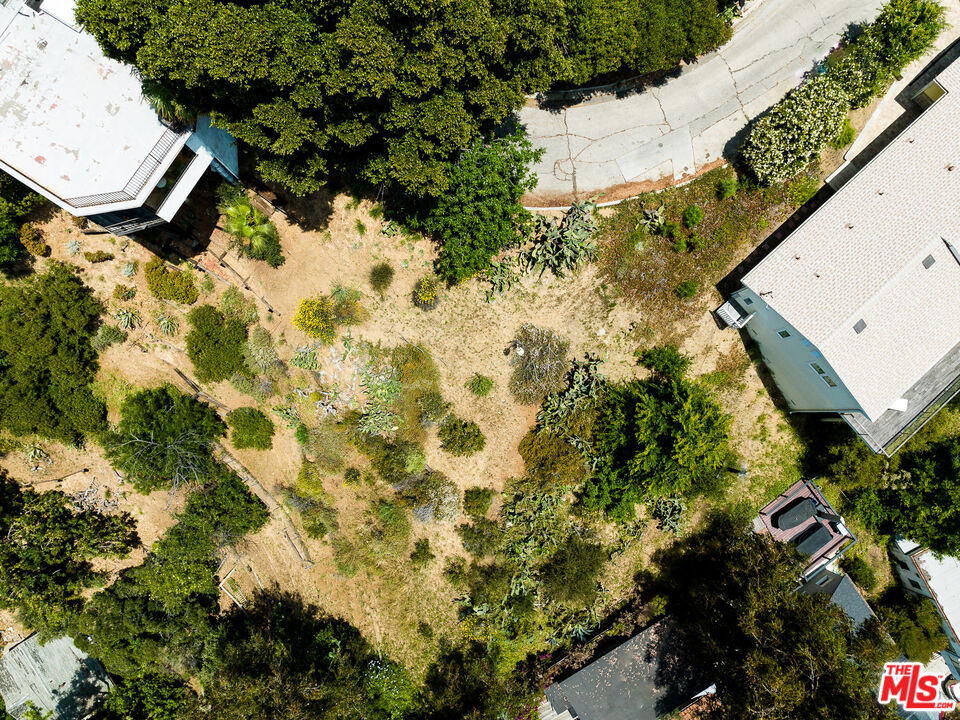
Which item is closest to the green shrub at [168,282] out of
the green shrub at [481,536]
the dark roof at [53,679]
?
the green shrub at [481,536]

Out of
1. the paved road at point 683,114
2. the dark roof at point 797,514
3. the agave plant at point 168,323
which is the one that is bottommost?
the dark roof at point 797,514

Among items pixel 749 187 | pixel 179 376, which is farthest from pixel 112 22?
pixel 749 187

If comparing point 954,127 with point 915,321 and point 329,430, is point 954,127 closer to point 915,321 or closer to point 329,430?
point 915,321

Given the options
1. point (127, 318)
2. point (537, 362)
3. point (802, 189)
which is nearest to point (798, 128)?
point (802, 189)

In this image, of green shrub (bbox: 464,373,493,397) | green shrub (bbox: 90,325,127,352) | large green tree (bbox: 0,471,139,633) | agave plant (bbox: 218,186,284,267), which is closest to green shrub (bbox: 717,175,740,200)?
green shrub (bbox: 464,373,493,397)

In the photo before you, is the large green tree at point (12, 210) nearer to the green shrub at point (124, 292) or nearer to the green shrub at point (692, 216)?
the green shrub at point (124, 292)

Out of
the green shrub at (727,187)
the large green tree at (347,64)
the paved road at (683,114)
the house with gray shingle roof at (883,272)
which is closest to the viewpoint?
the large green tree at (347,64)

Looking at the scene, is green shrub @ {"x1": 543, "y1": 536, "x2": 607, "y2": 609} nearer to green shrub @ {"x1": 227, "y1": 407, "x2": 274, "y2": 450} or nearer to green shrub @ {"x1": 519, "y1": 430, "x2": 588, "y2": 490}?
green shrub @ {"x1": 519, "y1": 430, "x2": 588, "y2": 490}
